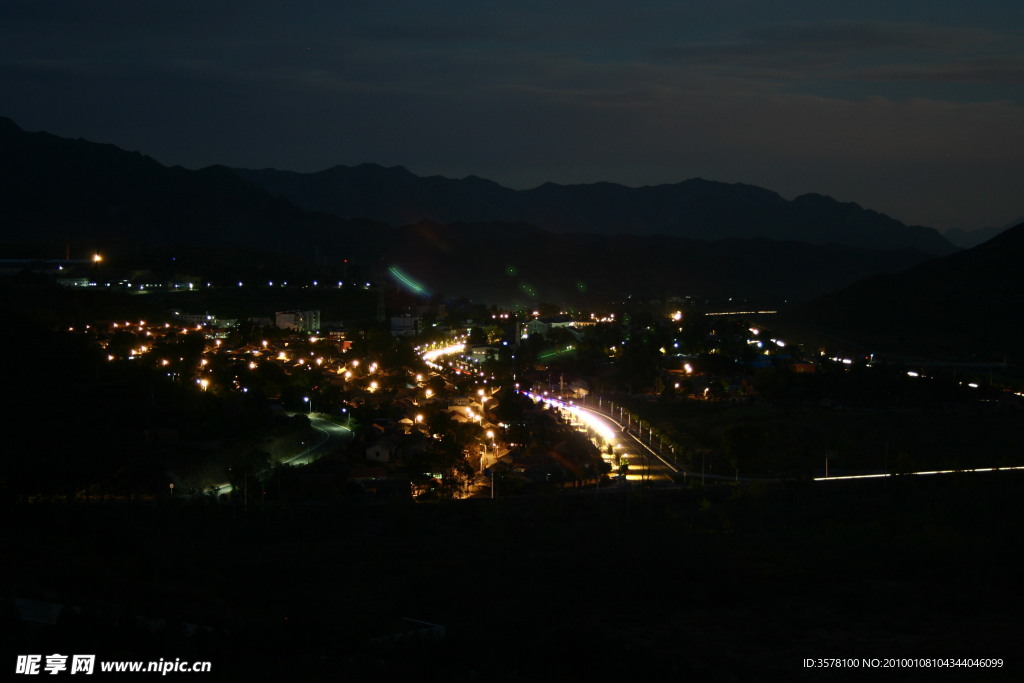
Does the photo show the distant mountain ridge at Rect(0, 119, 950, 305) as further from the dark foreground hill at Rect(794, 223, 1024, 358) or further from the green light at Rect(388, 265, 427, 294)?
the dark foreground hill at Rect(794, 223, 1024, 358)

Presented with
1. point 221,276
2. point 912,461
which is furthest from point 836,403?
point 221,276

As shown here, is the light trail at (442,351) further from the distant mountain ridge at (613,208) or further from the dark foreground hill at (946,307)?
the distant mountain ridge at (613,208)

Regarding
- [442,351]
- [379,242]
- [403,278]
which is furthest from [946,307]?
[379,242]

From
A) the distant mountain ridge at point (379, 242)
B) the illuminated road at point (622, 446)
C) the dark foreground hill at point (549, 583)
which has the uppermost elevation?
the distant mountain ridge at point (379, 242)

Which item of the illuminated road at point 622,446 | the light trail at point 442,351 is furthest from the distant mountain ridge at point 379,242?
the illuminated road at point 622,446

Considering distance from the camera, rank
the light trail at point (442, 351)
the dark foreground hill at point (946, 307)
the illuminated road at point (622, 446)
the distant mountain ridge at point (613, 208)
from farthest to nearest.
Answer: the distant mountain ridge at point (613, 208) → the dark foreground hill at point (946, 307) → the light trail at point (442, 351) → the illuminated road at point (622, 446)

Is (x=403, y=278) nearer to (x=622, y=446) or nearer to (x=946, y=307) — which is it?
(x=946, y=307)

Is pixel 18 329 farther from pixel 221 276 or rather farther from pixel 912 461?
pixel 221 276
